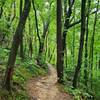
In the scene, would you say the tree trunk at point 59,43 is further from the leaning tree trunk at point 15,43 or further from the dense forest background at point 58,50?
the leaning tree trunk at point 15,43

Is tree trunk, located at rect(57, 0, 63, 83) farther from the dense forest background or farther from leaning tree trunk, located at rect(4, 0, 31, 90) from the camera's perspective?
leaning tree trunk, located at rect(4, 0, 31, 90)

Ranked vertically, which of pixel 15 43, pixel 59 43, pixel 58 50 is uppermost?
pixel 59 43

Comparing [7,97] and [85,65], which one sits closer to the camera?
[7,97]

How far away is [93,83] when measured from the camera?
21.6m

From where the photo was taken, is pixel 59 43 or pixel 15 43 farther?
pixel 59 43

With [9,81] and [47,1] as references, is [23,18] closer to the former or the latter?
[9,81]

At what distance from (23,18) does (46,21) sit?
57.4 ft

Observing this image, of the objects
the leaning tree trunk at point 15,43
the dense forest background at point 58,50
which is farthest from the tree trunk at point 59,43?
the leaning tree trunk at point 15,43

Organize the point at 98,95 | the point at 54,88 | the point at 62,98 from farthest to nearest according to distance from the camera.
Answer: the point at 98,95
the point at 54,88
the point at 62,98

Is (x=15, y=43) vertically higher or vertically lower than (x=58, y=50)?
higher

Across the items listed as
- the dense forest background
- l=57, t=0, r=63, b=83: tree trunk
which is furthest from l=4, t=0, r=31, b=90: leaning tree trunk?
l=57, t=0, r=63, b=83: tree trunk

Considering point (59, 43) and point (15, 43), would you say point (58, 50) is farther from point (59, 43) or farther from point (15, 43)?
A: point (15, 43)

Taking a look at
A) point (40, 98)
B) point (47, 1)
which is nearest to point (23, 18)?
point (40, 98)

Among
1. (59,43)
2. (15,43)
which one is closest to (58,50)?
(59,43)
